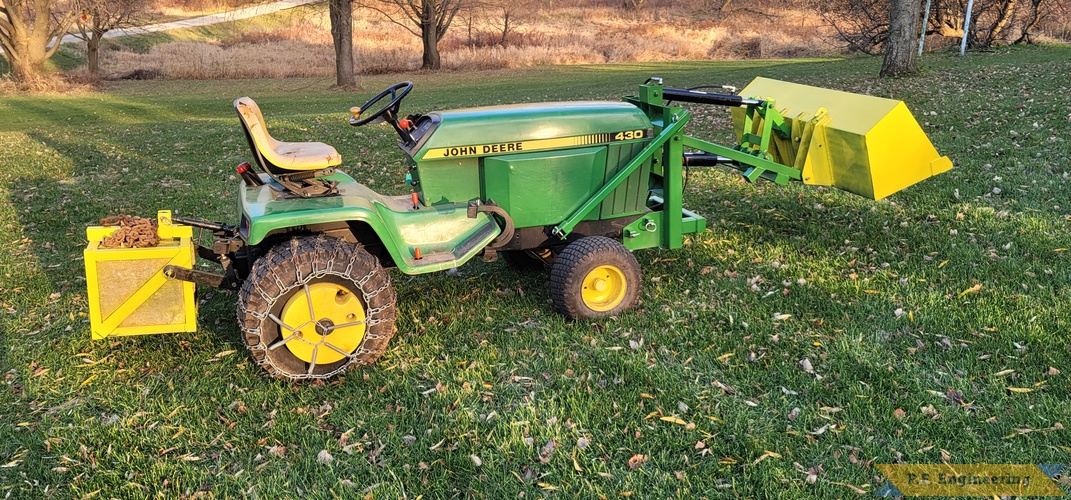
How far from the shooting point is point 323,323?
170 inches

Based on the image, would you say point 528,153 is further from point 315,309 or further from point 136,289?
point 136,289

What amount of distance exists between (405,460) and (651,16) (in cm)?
4817

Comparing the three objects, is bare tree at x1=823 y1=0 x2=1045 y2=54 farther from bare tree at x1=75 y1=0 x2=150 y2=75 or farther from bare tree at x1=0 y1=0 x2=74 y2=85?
bare tree at x1=0 y1=0 x2=74 y2=85

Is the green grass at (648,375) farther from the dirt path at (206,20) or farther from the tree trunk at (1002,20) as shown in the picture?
the dirt path at (206,20)

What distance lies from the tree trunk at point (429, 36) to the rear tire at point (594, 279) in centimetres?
2763

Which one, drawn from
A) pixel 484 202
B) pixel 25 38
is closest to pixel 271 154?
pixel 484 202

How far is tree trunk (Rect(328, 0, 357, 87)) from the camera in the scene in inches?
896

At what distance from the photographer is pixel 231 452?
12.5 feet

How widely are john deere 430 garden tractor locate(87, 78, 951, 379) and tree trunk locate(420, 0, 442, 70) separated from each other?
26.7 meters

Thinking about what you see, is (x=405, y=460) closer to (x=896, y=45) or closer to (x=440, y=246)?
(x=440, y=246)

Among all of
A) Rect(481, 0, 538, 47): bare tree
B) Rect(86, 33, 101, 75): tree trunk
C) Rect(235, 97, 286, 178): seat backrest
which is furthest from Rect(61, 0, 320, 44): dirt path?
Rect(235, 97, 286, 178): seat backrest

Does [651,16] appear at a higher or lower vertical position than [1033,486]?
higher

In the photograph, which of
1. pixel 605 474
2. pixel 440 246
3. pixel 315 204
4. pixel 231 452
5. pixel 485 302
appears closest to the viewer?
pixel 605 474

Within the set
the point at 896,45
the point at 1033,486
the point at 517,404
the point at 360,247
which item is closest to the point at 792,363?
the point at 1033,486
